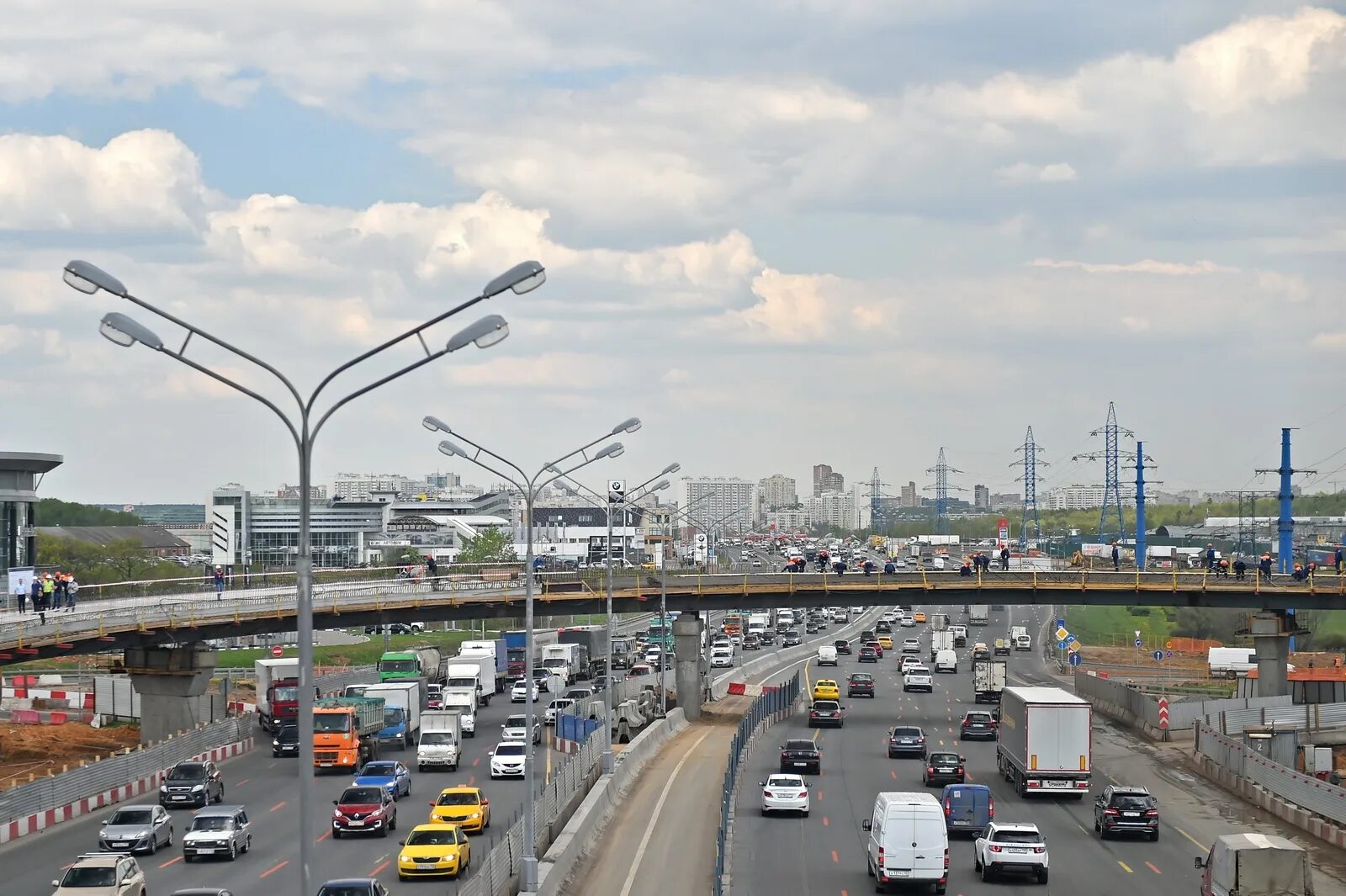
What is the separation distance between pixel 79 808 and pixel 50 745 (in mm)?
23861

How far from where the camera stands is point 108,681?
85.5 m

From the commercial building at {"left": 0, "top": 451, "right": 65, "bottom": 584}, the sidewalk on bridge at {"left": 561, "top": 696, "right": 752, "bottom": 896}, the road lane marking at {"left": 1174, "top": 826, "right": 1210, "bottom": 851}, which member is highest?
the commercial building at {"left": 0, "top": 451, "right": 65, "bottom": 584}

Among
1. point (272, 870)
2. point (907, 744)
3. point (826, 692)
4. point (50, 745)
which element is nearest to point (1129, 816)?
point (907, 744)

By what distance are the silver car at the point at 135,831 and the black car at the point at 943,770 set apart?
25311 mm

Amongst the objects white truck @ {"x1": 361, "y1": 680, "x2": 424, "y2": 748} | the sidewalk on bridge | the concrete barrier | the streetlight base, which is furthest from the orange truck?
the streetlight base

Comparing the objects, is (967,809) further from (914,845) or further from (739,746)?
(739,746)

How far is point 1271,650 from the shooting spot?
283 feet

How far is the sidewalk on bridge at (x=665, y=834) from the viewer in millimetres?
38094

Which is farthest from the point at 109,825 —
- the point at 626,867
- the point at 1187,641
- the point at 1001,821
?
the point at 1187,641

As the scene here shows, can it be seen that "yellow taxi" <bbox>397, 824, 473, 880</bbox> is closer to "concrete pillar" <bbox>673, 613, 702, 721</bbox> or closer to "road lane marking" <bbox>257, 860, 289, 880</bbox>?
"road lane marking" <bbox>257, 860, 289, 880</bbox>

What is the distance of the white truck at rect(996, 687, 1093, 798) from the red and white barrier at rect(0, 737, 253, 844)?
30030 mm

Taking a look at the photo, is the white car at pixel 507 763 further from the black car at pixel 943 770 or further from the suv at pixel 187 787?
the black car at pixel 943 770

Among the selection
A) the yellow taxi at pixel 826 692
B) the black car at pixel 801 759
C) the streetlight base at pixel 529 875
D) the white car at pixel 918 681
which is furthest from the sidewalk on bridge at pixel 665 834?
the white car at pixel 918 681

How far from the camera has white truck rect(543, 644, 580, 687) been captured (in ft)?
339
